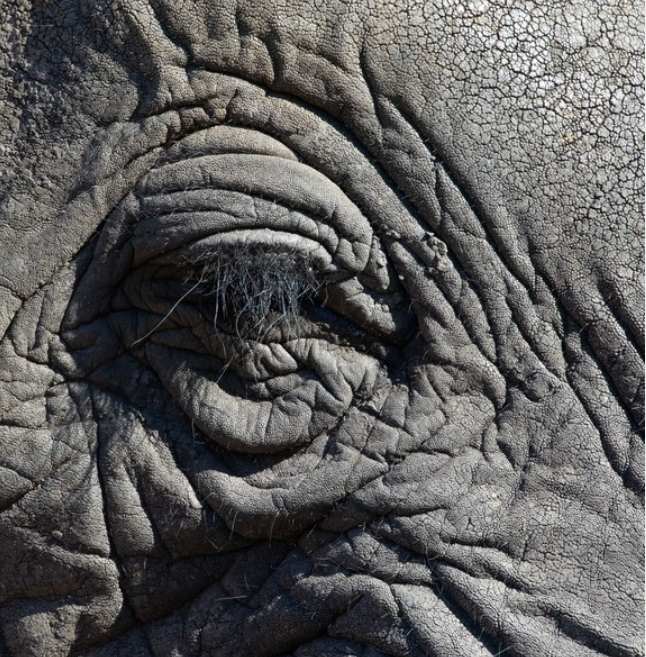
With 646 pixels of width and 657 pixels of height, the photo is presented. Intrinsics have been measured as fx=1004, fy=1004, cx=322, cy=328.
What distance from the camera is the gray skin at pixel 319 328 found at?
2740 millimetres

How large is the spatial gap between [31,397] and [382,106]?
50.4 inches

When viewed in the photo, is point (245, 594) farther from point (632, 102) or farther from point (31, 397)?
point (632, 102)

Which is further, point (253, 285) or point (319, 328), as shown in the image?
point (319, 328)

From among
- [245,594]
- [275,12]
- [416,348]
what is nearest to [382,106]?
[275,12]

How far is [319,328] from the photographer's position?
2.82 m

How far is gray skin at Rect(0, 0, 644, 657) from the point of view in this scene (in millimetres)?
2740

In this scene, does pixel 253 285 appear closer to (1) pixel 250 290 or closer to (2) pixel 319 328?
(1) pixel 250 290

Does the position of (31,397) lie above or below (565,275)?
below

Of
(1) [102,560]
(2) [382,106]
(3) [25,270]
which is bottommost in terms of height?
(1) [102,560]

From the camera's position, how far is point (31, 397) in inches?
110

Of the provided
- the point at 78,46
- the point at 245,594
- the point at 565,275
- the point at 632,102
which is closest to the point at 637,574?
the point at 565,275

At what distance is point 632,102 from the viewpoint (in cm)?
286

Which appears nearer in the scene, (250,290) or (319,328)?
(250,290)

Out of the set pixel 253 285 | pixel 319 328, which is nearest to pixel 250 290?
pixel 253 285
